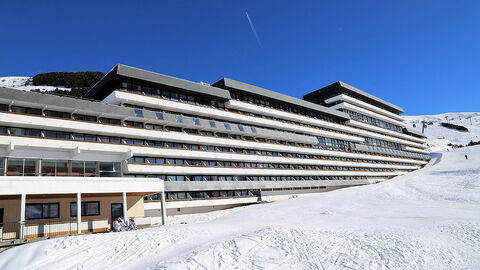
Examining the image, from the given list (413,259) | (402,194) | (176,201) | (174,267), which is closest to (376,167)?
(402,194)

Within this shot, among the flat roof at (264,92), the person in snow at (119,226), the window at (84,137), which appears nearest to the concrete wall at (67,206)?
the person in snow at (119,226)

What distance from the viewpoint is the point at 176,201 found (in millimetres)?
37344

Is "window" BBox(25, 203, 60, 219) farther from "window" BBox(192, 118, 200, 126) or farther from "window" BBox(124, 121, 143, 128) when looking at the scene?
"window" BBox(192, 118, 200, 126)

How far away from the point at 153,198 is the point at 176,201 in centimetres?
282

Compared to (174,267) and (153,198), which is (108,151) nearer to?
(153,198)

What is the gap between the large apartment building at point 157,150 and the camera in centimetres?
2591

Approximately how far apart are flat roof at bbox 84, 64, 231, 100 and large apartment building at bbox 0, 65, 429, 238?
0.14 metres

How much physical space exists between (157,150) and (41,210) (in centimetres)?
1432

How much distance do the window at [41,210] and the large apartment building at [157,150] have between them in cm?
7

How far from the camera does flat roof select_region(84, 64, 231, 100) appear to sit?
36.7 metres

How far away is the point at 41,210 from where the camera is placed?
2502 centimetres

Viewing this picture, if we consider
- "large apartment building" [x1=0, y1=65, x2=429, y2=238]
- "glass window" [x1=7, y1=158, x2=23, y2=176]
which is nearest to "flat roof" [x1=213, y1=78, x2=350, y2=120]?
"large apartment building" [x1=0, y1=65, x2=429, y2=238]

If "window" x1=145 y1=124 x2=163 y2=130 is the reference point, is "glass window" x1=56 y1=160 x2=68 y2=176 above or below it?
below

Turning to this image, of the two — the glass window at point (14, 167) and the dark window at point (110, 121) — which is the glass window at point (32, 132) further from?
the dark window at point (110, 121)
